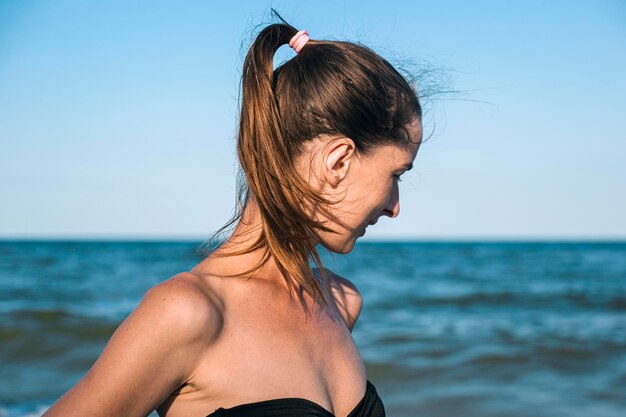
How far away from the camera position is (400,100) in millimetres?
1648

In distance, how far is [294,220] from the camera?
1.59 metres

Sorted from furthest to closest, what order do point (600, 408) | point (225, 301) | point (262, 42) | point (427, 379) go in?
point (427, 379)
point (600, 408)
point (262, 42)
point (225, 301)

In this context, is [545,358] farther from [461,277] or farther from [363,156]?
[461,277]

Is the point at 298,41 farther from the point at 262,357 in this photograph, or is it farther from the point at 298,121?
the point at 262,357

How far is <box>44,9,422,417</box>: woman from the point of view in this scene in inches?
56.2

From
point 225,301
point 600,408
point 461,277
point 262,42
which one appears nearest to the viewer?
point 225,301

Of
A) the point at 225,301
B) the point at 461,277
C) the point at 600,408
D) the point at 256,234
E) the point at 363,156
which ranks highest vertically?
the point at 363,156

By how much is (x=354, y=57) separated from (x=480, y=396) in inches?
184

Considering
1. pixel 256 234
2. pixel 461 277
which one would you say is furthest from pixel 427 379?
pixel 461 277

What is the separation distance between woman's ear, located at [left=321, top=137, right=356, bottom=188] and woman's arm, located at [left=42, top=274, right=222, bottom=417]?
430 millimetres

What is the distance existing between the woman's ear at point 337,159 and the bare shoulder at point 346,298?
519 millimetres

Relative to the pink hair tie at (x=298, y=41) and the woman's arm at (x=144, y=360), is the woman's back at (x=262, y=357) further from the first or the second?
the pink hair tie at (x=298, y=41)

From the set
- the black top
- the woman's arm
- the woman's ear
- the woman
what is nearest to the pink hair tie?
the woman

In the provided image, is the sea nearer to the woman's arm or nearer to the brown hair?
the brown hair
